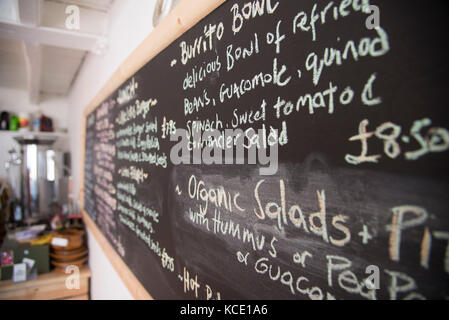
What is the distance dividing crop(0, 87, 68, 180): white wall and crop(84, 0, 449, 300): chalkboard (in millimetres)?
3645

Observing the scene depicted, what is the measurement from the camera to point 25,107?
3.60 m

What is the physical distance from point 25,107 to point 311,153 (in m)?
4.67

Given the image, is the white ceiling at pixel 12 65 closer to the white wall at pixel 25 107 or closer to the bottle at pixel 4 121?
the white wall at pixel 25 107

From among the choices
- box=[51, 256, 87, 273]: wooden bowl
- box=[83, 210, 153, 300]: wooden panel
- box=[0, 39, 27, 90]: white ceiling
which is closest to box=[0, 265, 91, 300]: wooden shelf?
box=[51, 256, 87, 273]: wooden bowl

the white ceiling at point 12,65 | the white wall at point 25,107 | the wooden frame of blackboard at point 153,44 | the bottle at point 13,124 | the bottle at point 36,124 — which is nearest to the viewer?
the wooden frame of blackboard at point 153,44

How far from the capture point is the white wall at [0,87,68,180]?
10.6 feet

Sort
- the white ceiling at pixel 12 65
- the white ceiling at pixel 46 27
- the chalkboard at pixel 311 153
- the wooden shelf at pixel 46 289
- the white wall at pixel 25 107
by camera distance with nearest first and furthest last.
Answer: the chalkboard at pixel 311 153
the white ceiling at pixel 46 27
the wooden shelf at pixel 46 289
the white ceiling at pixel 12 65
the white wall at pixel 25 107

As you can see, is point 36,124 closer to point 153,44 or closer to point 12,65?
point 12,65

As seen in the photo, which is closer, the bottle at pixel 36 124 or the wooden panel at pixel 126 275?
the wooden panel at pixel 126 275

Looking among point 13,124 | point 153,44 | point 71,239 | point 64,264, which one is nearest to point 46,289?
point 64,264

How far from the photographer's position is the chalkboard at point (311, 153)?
247 mm

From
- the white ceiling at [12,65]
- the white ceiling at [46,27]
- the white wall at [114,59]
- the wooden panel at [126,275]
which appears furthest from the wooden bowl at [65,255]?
the white ceiling at [12,65]

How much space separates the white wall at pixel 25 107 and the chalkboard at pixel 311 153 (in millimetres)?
3645

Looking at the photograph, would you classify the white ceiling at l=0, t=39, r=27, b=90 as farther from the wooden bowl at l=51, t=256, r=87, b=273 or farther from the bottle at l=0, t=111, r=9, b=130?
the wooden bowl at l=51, t=256, r=87, b=273
